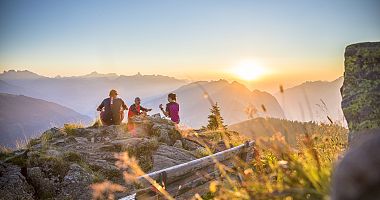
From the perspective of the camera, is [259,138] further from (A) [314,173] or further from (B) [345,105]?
(B) [345,105]

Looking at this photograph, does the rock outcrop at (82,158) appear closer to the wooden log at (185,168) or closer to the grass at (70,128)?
the grass at (70,128)

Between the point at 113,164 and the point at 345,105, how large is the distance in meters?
7.80

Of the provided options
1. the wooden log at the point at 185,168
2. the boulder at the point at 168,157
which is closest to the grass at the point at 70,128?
the boulder at the point at 168,157

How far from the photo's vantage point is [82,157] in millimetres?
10617

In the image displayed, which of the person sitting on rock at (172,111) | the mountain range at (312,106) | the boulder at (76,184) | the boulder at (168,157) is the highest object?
the mountain range at (312,106)

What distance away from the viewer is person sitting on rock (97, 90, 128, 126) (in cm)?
1570

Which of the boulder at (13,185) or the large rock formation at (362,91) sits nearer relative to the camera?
the large rock formation at (362,91)

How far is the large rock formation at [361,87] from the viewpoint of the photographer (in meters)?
4.16

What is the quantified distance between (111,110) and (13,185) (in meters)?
7.60

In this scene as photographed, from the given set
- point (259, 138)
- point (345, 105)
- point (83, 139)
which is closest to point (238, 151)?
point (345, 105)

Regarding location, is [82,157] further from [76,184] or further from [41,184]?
[41,184]

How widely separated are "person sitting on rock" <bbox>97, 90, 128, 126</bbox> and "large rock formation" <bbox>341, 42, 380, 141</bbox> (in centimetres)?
1221

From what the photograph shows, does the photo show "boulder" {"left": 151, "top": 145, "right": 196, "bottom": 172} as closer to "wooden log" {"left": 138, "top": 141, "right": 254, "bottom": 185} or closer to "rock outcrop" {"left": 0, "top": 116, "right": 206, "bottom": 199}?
"rock outcrop" {"left": 0, "top": 116, "right": 206, "bottom": 199}

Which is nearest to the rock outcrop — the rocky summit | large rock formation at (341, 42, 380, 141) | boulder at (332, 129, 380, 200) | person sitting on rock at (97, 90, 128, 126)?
the rocky summit
